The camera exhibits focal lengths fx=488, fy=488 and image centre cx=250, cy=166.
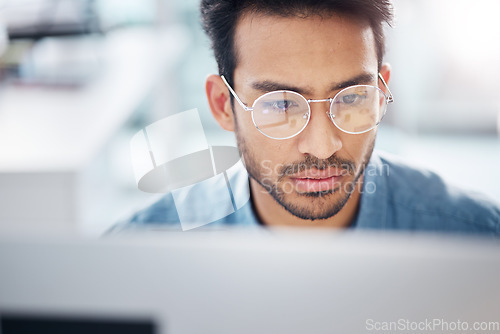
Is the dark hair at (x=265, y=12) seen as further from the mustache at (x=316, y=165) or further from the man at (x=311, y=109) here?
the mustache at (x=316, y=165)

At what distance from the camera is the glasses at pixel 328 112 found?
1.58ft

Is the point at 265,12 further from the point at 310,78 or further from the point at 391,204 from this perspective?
the point at 391,204

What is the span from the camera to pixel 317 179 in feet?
1.68

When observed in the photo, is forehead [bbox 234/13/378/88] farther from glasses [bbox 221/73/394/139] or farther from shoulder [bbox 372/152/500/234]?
shoulder [bbox 372/152/500/234]

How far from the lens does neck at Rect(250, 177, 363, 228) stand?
1.79ft

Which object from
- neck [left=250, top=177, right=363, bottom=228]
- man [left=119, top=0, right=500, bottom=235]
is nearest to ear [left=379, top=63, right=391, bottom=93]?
man [left=119, top=0, right=500, bottom=235]

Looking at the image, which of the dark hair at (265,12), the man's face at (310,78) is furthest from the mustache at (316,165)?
the dark hair at (265,12)

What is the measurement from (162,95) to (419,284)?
1.90 ft

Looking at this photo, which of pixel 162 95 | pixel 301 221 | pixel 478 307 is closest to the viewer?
pixel 478 307

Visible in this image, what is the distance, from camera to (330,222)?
555 millimetres

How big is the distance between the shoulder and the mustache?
54 mm

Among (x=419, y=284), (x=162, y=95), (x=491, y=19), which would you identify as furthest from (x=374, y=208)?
(x=162, y=95)

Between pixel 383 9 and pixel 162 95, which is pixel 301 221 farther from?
pixel 162 95

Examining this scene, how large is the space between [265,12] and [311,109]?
0.11 m
